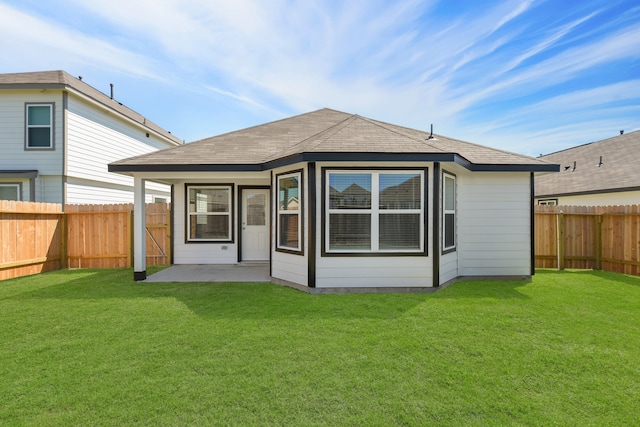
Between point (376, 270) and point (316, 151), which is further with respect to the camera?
point (376, 270)

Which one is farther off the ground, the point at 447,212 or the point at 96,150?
the point at 96,150

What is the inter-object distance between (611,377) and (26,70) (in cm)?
1701

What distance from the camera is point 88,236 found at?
8852 mm

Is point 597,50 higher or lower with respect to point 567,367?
higher

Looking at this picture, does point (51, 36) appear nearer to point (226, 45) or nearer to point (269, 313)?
point (226, 45)

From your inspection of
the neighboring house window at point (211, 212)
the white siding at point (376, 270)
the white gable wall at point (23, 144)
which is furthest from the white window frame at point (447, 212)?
the white gable wall at point (23, 144)

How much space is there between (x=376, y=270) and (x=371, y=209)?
1.20 m

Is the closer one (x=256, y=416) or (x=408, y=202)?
(x=256, y=416)

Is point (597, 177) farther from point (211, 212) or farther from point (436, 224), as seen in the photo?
point (211, 212)

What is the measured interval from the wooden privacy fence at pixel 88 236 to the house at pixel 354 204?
75 centimetres

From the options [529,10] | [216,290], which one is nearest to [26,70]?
[216,290]

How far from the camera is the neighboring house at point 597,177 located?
35.3ft

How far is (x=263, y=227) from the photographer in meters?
8.91

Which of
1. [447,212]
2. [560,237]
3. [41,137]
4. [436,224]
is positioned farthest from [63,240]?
[560,237]
